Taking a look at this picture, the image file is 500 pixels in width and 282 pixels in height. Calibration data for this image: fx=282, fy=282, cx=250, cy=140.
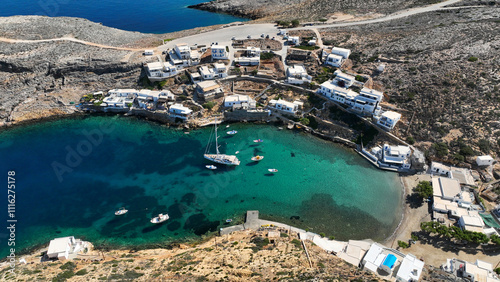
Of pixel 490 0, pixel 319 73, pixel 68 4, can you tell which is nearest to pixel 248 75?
pixel 319 73

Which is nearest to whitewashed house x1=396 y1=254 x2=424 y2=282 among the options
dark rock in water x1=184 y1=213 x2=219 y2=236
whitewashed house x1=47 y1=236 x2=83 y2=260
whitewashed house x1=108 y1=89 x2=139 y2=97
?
dark rock in water x1=184 y1=213 x2=219 y2=236

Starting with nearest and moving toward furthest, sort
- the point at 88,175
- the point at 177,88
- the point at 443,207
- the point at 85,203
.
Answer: the point at 443,207, the point at 85,203, the point at 88,175, the point at 177,88

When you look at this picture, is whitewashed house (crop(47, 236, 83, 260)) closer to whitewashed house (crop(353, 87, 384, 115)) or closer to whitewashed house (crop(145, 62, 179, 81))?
whitewashed house (crop(145, 62, 179, 81))

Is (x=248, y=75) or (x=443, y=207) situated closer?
(x=443, y=207)

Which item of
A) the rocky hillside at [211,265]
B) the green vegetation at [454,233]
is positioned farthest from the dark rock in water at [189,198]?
the green vegetation at [454,233]

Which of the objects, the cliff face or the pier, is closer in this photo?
the pier

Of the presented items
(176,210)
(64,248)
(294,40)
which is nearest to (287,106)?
(294,40)

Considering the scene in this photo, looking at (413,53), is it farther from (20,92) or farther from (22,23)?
(22,23)

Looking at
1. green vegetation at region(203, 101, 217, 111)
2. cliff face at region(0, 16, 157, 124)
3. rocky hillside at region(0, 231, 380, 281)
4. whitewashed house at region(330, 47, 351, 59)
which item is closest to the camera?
rocky hillside at region(0, 231, 380, 281)

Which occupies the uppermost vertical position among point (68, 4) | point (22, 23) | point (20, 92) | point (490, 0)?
point (68, 4)
